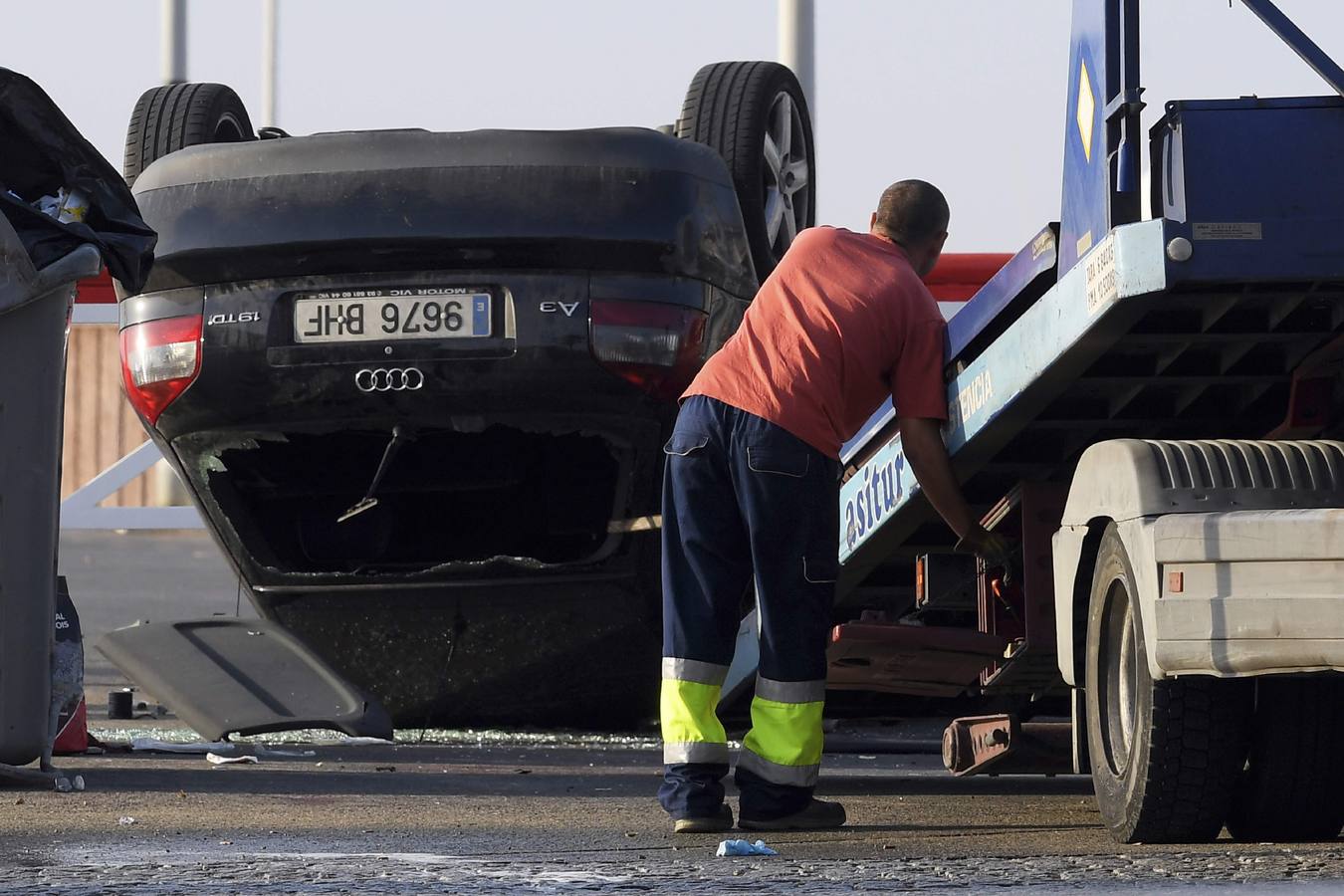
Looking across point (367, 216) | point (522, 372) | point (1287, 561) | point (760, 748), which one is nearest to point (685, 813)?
point (760, 748)

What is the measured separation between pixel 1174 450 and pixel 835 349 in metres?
0.84

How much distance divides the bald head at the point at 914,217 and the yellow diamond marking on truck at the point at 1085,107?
534mm

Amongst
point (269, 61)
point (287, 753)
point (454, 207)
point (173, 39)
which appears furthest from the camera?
point (269, 61)

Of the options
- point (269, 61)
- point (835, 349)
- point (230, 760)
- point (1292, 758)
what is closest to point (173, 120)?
point (230, 760)

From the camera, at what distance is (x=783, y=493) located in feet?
15.9

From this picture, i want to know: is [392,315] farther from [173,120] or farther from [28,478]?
[173,120]

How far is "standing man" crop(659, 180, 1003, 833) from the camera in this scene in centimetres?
485

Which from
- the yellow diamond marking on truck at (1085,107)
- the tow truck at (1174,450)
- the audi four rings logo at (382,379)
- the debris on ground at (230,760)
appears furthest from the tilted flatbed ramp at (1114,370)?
the debris on ground at (230,760)

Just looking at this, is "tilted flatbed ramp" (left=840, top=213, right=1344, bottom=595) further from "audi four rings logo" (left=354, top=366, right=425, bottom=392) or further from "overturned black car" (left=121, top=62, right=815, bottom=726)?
"audi four rings logo" (left=354, top=366, right=425, bottom=392)

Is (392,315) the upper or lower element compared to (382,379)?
upper

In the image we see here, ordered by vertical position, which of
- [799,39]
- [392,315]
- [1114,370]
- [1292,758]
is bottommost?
[1292,758]

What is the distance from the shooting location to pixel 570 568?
669 centimetres

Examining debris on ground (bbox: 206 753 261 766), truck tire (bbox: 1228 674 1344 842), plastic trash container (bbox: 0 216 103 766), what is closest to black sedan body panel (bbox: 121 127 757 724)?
debris on ground (bbox: 206 753 261 766)

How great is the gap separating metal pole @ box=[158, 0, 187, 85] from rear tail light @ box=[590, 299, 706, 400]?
42.9ft
